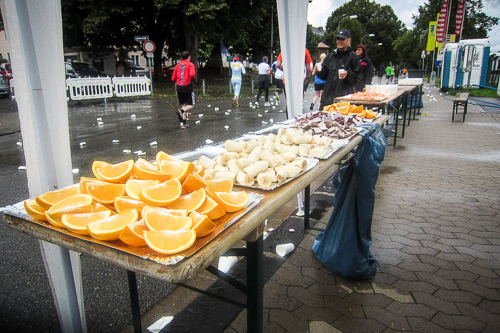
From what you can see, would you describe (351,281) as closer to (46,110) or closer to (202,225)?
(202,225)

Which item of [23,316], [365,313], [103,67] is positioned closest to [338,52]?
[365,313]

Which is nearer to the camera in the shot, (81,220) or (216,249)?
(216,249)

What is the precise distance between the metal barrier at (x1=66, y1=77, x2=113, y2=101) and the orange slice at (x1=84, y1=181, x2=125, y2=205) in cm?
1430

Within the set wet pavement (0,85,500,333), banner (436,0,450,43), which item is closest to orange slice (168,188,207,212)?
wet pavement (0,85,500,333)

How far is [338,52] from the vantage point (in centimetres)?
621

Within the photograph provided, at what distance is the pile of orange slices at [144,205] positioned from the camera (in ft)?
3.55

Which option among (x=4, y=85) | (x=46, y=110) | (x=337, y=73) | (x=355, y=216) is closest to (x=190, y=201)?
(x=46, y=110)

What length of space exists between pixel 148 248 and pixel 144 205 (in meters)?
0.24

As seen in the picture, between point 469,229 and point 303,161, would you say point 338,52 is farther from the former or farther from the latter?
point 303,161

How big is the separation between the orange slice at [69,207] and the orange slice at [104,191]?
0.03m

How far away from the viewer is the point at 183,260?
100 cm

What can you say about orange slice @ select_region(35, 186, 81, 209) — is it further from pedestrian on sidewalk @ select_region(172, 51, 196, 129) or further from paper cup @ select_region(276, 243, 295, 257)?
pedestrian on sidewalk @ select_region(172, 51, 196, 129)

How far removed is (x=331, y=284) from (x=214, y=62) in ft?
150

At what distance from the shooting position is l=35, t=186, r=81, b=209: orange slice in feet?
4.24
